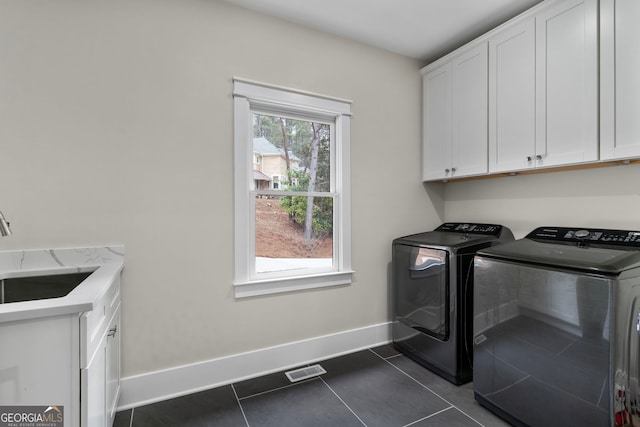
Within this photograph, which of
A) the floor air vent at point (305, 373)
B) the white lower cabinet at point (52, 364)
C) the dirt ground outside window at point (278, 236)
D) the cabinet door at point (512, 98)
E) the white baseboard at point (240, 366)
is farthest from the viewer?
the dirt ground outside window at point (278, 236)

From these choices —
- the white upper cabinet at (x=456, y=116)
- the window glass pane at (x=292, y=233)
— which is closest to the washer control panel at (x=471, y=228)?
the white upper cabinet at (x=456, y=116)

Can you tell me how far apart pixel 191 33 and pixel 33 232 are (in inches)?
59.6

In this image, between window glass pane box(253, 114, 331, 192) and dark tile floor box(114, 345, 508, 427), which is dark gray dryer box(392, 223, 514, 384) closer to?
dark tile floor box(114, 345, 508, 427)

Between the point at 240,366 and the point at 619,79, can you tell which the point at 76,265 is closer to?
the point at 240,366

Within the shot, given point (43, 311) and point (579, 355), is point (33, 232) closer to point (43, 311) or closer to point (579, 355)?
point (43, 311)

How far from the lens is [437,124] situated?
110 inches

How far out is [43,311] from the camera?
38.8 inches

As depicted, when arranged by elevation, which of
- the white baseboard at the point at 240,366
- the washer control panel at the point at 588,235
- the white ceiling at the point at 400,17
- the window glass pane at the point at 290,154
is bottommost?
the white baseboard at the point at 240,366

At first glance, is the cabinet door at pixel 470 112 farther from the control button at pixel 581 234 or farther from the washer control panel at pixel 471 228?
the control button at pixel 581 234

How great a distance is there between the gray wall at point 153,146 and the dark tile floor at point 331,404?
255mm

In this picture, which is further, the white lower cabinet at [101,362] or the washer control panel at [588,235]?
the washer control panel at [588,235]

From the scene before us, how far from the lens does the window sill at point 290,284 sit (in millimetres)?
2188

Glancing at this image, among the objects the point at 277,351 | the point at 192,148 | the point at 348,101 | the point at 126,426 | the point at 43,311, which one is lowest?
the point at 126,426

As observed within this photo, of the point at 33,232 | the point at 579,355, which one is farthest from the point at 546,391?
the point at 33,232
